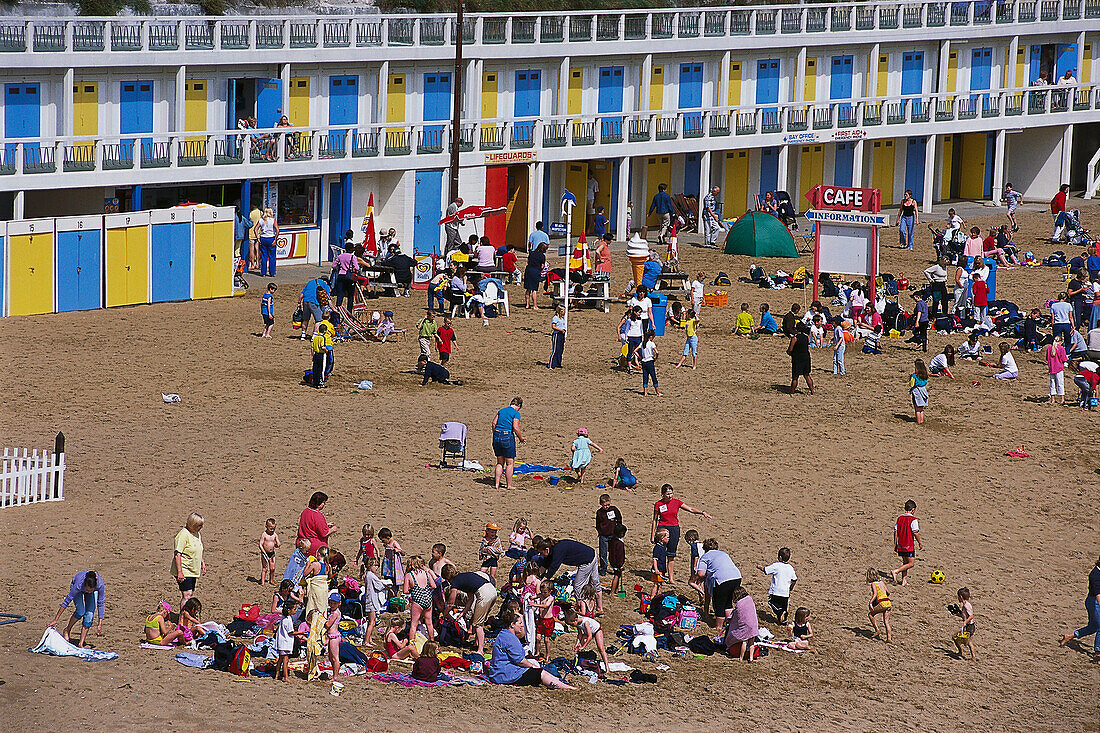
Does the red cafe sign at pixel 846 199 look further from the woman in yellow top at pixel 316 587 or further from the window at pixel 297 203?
the woman in yellow top at pixel 316 587

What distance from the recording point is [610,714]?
15.5 meters

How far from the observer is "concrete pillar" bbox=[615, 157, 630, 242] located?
145 feet

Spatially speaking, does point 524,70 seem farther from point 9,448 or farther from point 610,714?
point 610,714

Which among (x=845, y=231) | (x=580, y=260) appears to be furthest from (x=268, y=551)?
(x=845, y=231)

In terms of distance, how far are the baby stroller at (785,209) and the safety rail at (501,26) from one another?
4.62 m

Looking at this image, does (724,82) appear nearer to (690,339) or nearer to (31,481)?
(690,339)

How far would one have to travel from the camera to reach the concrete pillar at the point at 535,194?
4253 centimetres

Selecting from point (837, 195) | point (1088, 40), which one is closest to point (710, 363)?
point (837, 195)

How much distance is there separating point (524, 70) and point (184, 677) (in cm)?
2918

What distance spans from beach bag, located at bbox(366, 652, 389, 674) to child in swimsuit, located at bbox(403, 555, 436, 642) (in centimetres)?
53

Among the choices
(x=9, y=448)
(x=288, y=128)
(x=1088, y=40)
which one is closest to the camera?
(x=9, y=448)

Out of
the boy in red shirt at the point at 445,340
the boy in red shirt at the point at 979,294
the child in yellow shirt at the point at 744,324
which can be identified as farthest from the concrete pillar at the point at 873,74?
the boy in red shirt at the point at 445,340

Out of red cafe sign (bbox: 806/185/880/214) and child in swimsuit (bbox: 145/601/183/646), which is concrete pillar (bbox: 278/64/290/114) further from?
child in swimsuit (bbox: 145/601/183/646)

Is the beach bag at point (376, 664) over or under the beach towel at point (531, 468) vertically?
under
